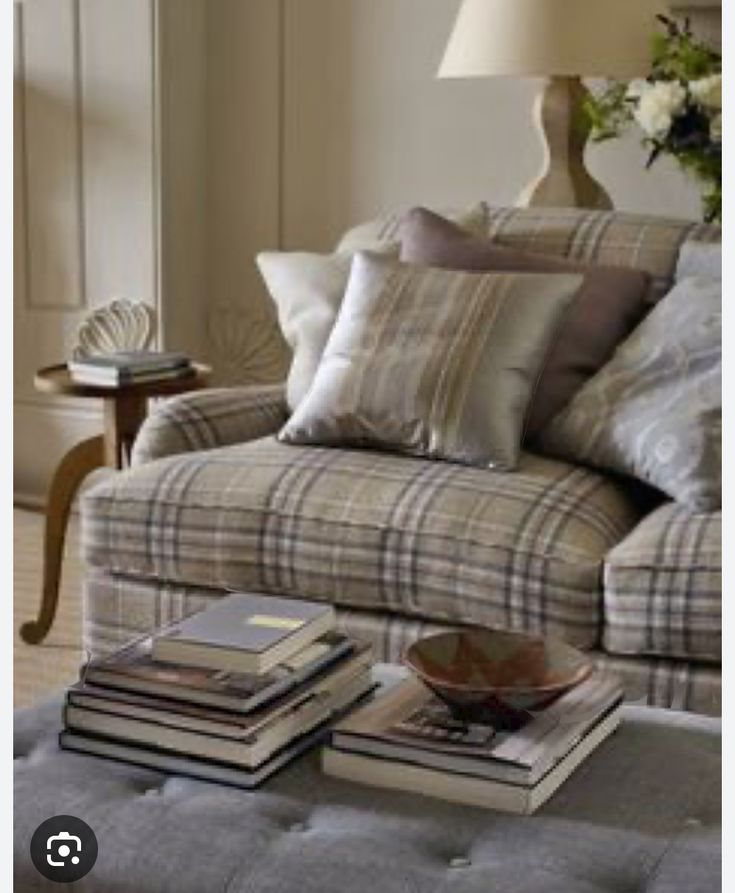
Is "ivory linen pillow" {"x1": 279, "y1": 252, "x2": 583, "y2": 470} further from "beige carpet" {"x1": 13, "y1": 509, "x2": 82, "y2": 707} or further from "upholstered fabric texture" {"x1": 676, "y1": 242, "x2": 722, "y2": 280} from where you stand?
"beige carpet" {"x1": 13, "y1": 509, "x2": 82, "y2": 707}

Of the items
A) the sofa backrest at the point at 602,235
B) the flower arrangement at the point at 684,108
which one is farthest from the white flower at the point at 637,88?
the sofa backrest at the point at 602,235

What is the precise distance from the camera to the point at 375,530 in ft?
7.54

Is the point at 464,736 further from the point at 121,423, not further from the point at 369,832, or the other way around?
the point at 121,423

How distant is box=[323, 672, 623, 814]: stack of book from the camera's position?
4.66 feet

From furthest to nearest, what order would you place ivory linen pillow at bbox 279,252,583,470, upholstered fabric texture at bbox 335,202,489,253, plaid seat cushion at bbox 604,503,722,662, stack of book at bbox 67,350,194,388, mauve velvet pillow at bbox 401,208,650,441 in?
stack of book at bbox 67,350,194,388, upholstered fabric texture at bbox 335,202,489,253, mauve velvet pillow at bbox 401,208,650,441, ivory linen pillow at bbox 279,252,583,470, plaid seat cushion at bbox 604,503,722,662

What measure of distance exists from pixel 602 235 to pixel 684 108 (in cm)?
36

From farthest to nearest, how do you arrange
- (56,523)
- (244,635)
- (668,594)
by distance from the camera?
(56,523), (668,594), (244,635)

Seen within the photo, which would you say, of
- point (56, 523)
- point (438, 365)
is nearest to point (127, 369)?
point (56, 523)

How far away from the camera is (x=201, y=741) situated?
149 cm

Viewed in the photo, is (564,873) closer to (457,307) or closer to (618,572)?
(618,572)

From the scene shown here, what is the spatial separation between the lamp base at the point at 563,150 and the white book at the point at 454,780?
1796 mm

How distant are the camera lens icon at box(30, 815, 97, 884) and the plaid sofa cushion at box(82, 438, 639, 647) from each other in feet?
3.08

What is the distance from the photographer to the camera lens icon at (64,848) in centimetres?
134

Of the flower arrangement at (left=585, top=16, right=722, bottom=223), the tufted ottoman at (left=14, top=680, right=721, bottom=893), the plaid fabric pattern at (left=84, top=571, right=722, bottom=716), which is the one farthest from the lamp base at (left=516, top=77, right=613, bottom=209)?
the tufted ottoman at (left=14, top=680, right=721, bottom=893)
